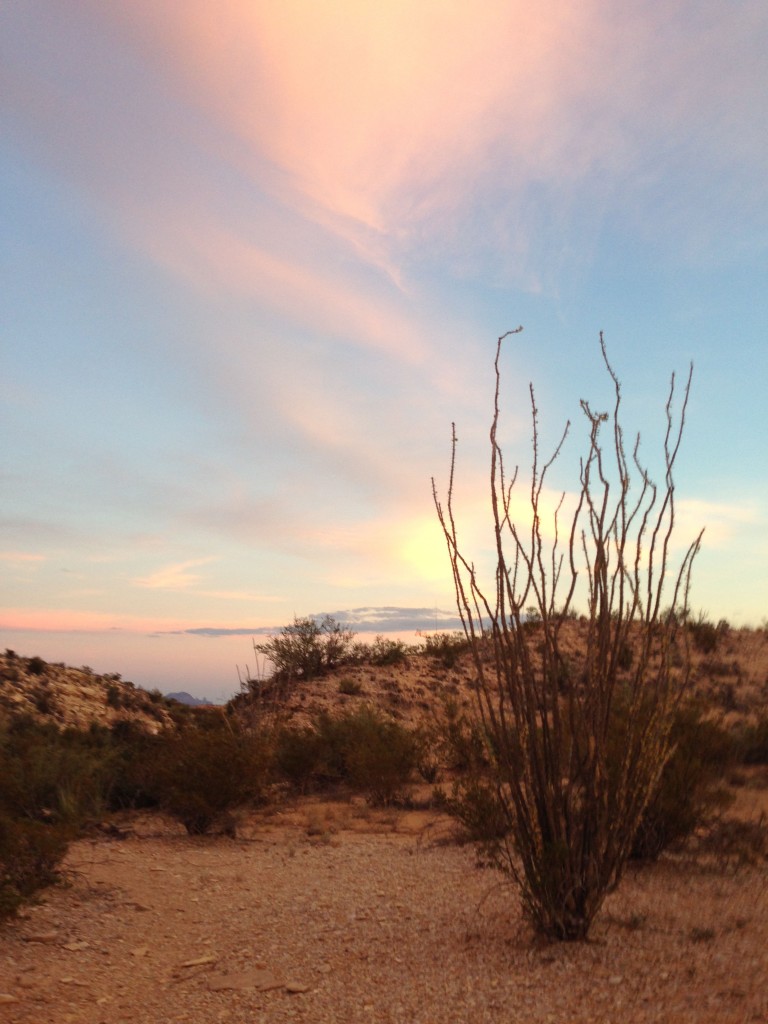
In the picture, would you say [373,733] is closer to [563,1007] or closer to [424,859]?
[424,859]

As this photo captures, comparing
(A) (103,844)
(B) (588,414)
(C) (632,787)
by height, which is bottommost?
(A) (103,844)

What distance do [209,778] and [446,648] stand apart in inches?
734

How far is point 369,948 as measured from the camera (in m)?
6.27

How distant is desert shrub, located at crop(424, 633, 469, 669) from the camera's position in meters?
28.8

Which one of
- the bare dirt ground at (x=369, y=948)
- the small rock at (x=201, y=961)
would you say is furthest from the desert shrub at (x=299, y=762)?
the small rock at (x=201, y=961)

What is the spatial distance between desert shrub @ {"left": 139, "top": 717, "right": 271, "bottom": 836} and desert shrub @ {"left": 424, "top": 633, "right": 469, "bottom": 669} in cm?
1681

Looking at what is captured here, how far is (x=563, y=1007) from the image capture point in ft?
15.0

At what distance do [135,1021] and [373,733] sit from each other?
11162 millimetres

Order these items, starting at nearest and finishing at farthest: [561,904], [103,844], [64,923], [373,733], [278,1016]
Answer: [278,1016], [561,904], [64,923], [103,844], [373,733]

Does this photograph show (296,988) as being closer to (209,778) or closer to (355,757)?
(209,778)

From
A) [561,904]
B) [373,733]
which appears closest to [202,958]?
[561,904]

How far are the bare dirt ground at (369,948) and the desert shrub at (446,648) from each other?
19030 mm

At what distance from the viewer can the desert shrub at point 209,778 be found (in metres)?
11.6

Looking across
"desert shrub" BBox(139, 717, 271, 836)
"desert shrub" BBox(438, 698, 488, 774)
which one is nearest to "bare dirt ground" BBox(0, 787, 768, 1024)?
"desert shrub" BBox(139, 717, 271, 836)
